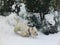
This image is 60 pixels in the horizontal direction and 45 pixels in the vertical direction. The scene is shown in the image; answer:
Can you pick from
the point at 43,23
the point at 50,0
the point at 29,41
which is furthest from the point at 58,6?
the point at 29,41

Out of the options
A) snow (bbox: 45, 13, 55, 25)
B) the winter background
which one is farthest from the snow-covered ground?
snow (bbox: 45, 13, 55, 25)

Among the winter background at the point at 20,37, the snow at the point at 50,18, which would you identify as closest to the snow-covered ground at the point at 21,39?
the winter background at the point at 20,37

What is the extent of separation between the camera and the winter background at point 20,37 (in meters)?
1.42

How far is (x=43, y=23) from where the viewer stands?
64.8 inches

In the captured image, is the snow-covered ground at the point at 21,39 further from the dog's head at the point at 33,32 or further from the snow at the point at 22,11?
the snow at the point at 22,11

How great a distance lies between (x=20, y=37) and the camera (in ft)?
4.91

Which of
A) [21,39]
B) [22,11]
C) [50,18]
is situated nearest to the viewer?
[21,39]

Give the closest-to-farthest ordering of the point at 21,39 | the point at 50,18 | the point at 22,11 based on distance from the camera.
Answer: the point at 21,39, the point at 50,18, the point at 22,11

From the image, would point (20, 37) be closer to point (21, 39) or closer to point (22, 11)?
point (21, 39)

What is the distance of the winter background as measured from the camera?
4.66 ft

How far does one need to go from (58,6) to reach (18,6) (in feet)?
1.14

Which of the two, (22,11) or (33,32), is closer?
(33,32)

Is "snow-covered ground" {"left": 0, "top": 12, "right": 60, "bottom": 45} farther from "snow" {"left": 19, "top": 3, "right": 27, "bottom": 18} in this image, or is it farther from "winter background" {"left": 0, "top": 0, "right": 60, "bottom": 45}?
"snow" {"left": 19, "top": 3, "right": 27, "bottom": 18}

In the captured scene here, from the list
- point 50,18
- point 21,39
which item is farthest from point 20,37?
point 50,18
